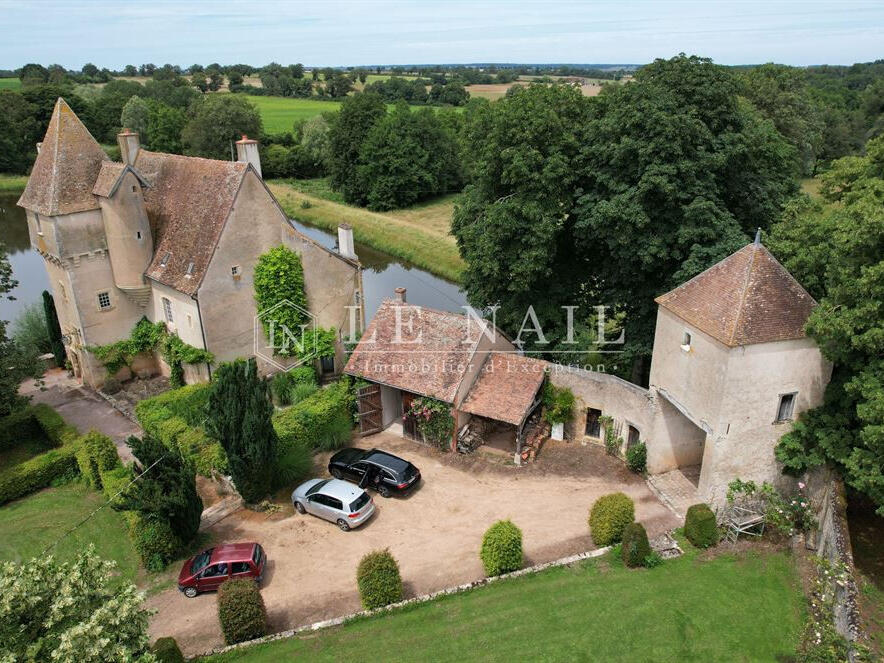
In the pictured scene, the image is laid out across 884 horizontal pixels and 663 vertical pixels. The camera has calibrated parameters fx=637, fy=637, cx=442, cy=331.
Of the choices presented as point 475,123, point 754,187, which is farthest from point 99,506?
point 754,187

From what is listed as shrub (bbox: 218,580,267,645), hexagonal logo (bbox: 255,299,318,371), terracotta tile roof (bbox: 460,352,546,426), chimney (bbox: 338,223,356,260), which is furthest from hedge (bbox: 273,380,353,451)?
shrub (bbox: 218,580,267,645)

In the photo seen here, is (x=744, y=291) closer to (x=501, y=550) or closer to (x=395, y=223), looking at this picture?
(x=501, y=550)

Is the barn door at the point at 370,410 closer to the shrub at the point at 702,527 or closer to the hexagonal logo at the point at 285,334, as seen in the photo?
the hexagonal logo at the point at 285,334

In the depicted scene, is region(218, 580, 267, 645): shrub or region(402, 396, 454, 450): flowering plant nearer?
region(218, 580, 267, 645): shrub

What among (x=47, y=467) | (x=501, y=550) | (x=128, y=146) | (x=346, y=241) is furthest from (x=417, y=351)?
(x=128, y=146)

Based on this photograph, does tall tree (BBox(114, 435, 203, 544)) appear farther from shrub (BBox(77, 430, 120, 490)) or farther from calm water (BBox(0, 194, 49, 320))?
calm water (BBox(0, 194, 49, 320))

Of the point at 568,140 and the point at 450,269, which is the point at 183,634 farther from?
the point at 450,269
